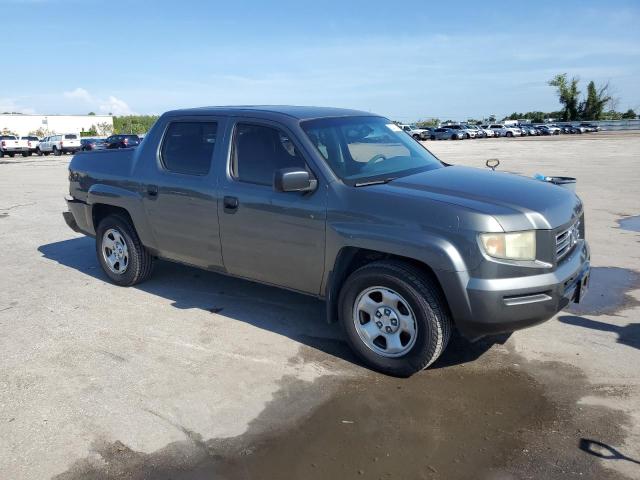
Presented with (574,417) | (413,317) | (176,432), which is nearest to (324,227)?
(413,317)

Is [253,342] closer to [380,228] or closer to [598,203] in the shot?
[380,228]

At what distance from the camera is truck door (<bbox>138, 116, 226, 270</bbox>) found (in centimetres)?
501

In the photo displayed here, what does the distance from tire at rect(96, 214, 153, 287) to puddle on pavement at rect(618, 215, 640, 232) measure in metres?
7.16

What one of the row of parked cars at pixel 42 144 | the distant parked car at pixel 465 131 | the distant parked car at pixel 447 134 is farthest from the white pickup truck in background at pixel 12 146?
the distant parked car at pixel 465 131

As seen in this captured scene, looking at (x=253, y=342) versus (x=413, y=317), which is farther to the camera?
(x=253, y=342)

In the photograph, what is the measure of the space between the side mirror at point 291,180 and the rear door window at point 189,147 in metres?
1.15

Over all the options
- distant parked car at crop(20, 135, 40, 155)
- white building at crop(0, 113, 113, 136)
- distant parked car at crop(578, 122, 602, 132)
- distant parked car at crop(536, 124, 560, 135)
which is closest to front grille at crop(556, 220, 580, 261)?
distant parked car at crop(20, 135, 40, 155)

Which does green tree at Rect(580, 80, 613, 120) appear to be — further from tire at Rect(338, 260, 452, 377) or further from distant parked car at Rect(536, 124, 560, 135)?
tire at Rect(338, 260, 452, 377)

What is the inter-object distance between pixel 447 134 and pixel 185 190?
57.4m

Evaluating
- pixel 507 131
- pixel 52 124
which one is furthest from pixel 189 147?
pixel 52 124

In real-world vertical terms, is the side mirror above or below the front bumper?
above

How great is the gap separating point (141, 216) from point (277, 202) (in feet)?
6.05

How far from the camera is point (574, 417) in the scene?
11.5 feet

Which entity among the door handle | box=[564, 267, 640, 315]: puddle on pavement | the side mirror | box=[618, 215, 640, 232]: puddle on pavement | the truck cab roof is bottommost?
box=[618, 215, 640, 232]: puddle on pavement
